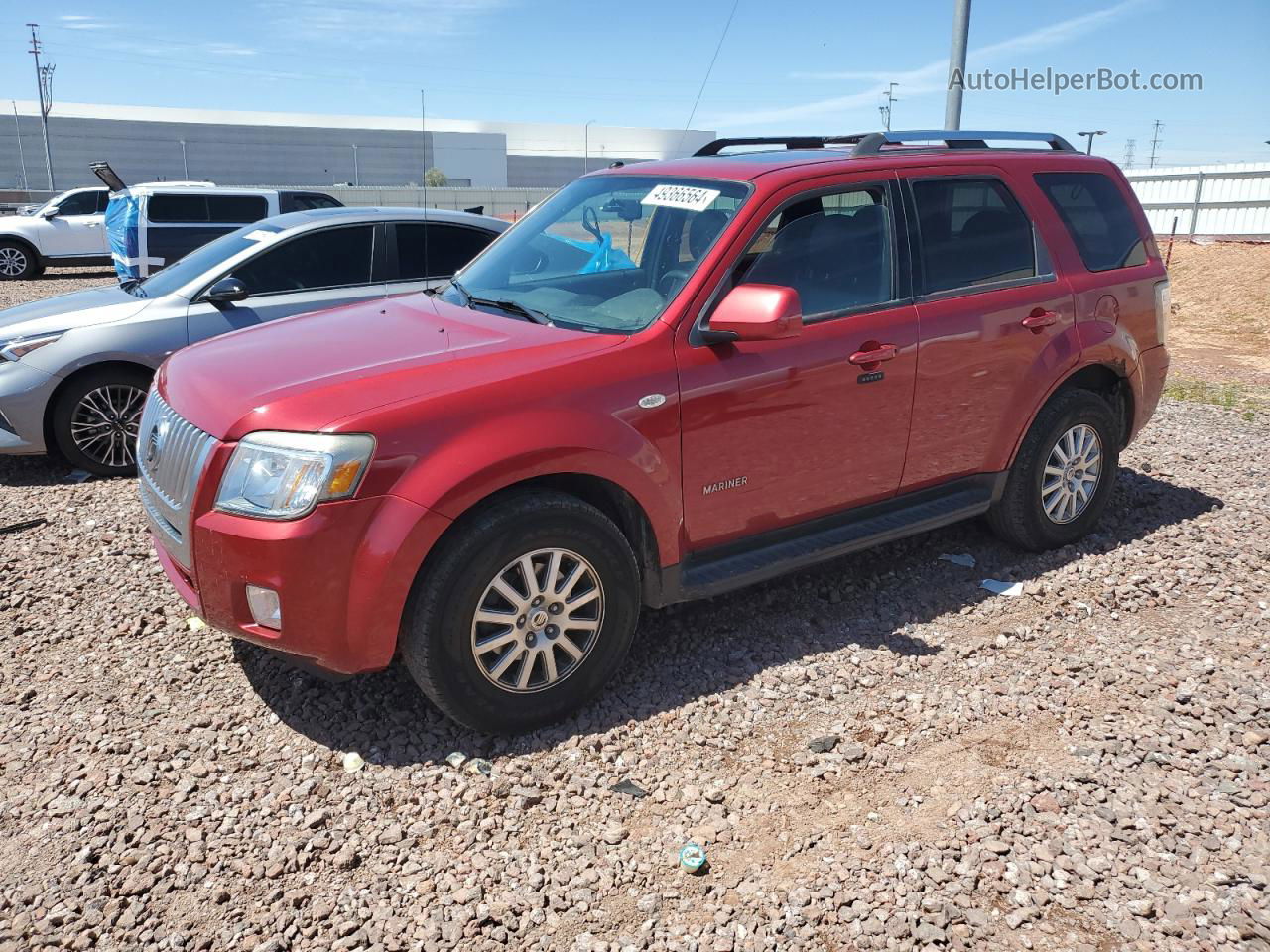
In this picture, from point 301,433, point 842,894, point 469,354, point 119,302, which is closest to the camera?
point 842,894

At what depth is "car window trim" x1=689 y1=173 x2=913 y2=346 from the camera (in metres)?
3.84

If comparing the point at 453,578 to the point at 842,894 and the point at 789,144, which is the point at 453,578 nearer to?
the point at 842,894

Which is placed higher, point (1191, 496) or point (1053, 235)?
point (1053, 235)

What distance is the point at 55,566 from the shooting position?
16.8 ft

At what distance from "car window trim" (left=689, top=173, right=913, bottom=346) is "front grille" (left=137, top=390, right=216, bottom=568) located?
6.41 feet

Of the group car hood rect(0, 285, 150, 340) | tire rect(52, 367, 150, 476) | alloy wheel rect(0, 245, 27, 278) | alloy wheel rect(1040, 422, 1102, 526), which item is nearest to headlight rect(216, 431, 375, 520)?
alloy wheel rect(1040, 422, 1102, 526)

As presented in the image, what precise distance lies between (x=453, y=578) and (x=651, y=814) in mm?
1010

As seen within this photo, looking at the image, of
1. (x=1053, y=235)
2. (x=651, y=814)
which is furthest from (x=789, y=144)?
(x=651, y=814)

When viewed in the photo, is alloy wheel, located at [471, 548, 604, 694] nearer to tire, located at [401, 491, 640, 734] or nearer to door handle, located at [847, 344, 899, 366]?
tire, located at [401, 491, 640, 734]

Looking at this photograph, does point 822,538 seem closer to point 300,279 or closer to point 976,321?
point 976,321

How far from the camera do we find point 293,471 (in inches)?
123

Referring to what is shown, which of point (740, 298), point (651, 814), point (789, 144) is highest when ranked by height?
point (789, 144)

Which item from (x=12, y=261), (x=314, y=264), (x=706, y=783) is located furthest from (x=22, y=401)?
(x=12, y=261)

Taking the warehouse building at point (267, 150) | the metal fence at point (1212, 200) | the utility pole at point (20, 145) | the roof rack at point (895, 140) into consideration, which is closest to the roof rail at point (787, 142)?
the roof rack at point (895, 140)
